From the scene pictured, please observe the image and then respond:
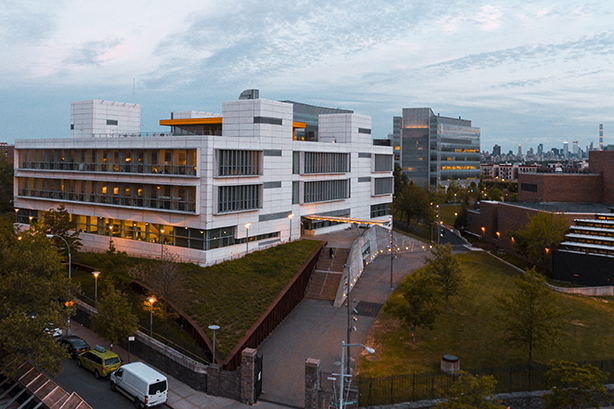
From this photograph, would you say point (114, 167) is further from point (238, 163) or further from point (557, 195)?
point (557, 195)

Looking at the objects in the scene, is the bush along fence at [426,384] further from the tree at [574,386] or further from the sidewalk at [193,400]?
the sidewalk at [193,400]

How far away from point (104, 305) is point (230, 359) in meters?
10.7

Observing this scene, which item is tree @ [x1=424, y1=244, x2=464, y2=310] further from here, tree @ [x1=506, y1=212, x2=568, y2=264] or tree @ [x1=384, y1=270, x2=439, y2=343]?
tree @ [x1=506, y1=212, x2=568, y2=264]

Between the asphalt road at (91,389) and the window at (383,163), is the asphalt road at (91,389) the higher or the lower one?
the lower one

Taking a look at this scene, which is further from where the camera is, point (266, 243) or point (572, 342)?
point (266, 243)

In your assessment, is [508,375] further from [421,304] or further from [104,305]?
[104,305]

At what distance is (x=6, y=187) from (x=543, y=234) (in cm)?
9235

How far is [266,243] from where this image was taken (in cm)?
5619

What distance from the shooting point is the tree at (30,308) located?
92.7 feet

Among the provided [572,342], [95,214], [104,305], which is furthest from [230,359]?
[95,214]

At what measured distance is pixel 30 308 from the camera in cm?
3088

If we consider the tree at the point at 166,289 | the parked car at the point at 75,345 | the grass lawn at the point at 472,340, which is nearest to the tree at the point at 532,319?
the grass lawn at the point at 472,340

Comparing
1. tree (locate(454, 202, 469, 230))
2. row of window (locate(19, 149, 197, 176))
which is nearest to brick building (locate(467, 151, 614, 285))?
tree (locate(454, 202, 469, 230))

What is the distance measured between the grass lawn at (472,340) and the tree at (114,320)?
16481 millimetres
